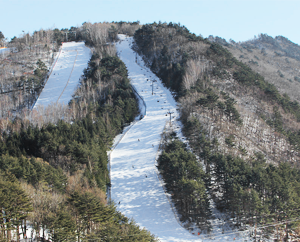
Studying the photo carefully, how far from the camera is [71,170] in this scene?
3119 cm

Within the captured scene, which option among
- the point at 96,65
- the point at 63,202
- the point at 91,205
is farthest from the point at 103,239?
the point at 96,65

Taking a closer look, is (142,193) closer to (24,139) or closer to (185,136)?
(185,136)

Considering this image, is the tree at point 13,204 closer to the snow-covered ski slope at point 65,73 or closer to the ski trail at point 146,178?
the ski trail at point 146,178

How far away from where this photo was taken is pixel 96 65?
6869cm

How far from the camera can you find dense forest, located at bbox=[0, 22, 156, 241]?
1962cm

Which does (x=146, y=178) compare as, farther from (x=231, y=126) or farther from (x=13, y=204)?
(x=13, y=204)

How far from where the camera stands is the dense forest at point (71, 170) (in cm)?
1962

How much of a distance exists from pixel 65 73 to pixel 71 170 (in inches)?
2035

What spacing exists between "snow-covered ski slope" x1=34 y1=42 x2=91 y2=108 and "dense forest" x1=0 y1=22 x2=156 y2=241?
743 centimetres

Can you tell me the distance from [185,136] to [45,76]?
48.1m

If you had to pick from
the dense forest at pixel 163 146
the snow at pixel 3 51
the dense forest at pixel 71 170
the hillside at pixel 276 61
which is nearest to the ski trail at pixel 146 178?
the dense forest at pixel 163 146

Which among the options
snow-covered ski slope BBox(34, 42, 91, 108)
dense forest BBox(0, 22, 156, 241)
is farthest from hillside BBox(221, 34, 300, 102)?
snow-covered ski slope BBox(34, 42, 91, 108)

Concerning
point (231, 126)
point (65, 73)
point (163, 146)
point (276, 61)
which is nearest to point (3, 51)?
point (65, 73)

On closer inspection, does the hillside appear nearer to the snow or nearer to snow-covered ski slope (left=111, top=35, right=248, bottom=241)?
snow-covered ski slope (left=111, top=35, right=248, bottom=241)
